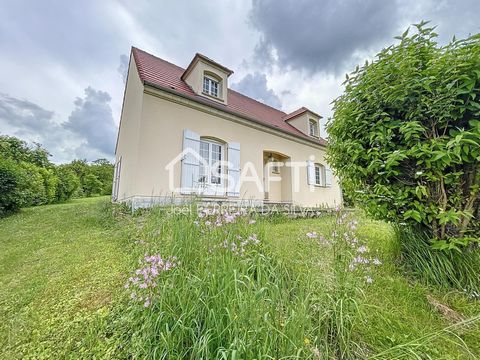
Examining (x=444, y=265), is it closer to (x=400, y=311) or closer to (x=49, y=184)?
(x=400, y=311)

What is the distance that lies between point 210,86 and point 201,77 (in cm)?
59

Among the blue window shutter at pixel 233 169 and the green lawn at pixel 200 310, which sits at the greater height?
the blue window shutter at pixel 233 169

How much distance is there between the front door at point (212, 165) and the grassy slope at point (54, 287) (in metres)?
3.42

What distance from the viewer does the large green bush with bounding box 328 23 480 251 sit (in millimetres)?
2002

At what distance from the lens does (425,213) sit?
2.19 metres

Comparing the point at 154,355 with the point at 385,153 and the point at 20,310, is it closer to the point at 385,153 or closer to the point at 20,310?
the point at 20,310

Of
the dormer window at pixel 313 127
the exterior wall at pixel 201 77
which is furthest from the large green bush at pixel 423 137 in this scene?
the dormer window at pixel 313 127

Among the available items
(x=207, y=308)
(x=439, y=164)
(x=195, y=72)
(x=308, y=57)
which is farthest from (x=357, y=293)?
(x=308, y=57)

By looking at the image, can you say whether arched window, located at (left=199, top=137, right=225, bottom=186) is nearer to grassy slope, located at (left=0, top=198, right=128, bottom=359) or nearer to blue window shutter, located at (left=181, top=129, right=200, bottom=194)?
blue window shutter, located at (left=181, top=129, right=200, bottom=194)

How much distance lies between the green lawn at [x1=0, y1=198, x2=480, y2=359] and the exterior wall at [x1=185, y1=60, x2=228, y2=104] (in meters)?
6.20

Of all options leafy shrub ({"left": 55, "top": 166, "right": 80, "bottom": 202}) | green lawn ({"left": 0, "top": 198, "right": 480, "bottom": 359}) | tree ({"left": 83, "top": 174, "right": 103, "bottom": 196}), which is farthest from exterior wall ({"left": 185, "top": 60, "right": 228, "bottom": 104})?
tree ({"left": 83, "top": 174, "right": 103, "bottom": 196})

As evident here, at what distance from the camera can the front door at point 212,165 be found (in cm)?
698

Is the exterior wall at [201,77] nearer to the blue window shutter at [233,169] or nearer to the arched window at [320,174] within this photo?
the blue window shutter at [233,169]

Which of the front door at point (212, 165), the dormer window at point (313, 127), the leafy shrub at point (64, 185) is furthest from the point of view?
the leafy shrub at point (64, 185)
